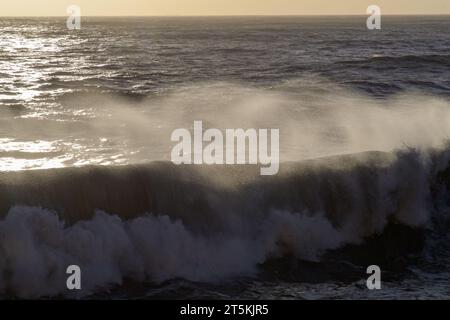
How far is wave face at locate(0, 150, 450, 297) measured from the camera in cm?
1088

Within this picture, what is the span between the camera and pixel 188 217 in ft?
40.3

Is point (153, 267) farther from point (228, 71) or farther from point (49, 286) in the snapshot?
point (228, 71)

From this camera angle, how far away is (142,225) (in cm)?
1180

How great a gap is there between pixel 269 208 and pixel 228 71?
2213cm

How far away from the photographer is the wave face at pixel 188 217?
35.7 feet

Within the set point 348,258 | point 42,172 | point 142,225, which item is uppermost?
point 42,172

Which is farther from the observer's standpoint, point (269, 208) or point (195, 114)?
point (195, 114)

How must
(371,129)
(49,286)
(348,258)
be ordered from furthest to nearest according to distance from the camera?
1. (371,129)
2. (348,258)
3. (49,286)

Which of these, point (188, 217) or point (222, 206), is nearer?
point (188, 217)

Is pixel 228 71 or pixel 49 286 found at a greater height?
pixel 228 71
